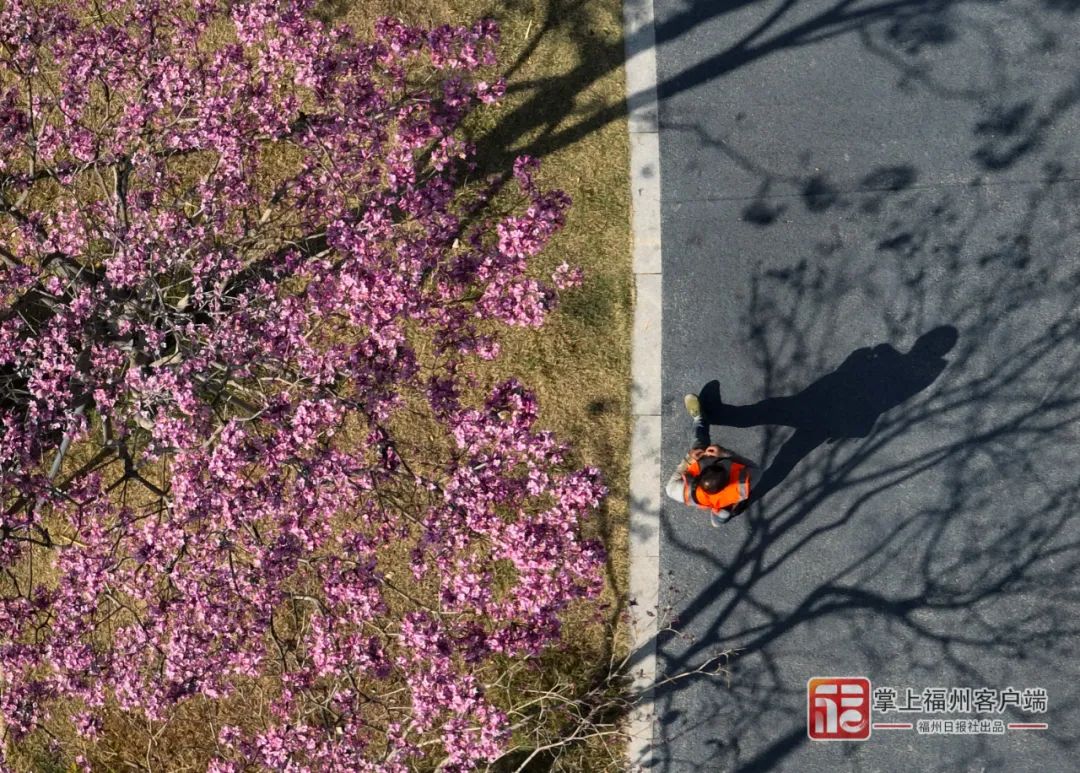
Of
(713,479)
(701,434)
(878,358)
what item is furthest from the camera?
(878,358)

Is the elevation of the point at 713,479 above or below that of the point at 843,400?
below

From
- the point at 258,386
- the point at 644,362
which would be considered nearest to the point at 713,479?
the point at 644,362

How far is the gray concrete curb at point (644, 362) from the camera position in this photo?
9.30 metres

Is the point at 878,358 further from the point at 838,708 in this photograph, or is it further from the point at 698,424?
the point at 838,708

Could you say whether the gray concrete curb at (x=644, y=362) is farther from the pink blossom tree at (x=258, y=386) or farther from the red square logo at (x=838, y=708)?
the pink blossom tree at (x=258, y=386)

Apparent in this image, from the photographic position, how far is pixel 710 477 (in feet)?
27.0

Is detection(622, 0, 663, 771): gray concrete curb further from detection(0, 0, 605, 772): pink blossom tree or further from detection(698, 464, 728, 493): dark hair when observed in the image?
detection(0, 0, 605, 772): pink blossom tree

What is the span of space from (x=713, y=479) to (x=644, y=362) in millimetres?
1628

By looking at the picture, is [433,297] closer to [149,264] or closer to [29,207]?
[149,264]

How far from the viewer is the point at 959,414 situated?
909 cm

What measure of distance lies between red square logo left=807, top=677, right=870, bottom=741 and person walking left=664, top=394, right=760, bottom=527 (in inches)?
80.1

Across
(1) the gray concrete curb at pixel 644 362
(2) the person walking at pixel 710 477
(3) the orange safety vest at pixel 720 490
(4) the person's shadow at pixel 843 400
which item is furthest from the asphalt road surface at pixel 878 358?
(3) the orange safety vest at pixel 720 490

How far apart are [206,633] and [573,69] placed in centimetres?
644

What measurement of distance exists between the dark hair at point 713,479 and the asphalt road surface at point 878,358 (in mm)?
1062
